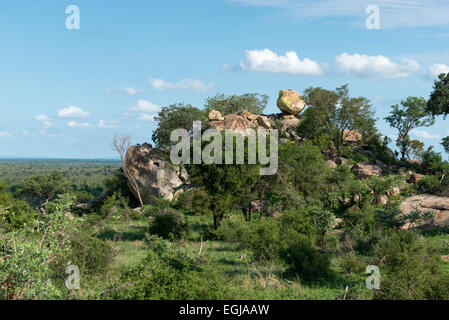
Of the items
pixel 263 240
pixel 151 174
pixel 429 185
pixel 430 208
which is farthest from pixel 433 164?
pixel 263 240

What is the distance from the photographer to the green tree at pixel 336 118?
4162 centimetres

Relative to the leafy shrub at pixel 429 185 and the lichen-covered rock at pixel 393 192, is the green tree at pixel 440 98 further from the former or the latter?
the lichen-covered rock at pixel 393 192

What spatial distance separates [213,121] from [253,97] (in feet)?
57.4

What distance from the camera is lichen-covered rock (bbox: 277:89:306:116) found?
2003 inches

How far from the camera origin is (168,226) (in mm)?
23297

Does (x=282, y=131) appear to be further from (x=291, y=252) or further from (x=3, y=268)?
(x=3, y=268)

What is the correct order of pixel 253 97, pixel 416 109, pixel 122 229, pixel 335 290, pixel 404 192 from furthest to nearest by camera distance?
pixel 253 97
pixel 416 109
pixel 404 192
pixel 122 229
pixel 335 290

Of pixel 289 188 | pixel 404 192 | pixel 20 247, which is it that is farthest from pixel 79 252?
pixel 404 192

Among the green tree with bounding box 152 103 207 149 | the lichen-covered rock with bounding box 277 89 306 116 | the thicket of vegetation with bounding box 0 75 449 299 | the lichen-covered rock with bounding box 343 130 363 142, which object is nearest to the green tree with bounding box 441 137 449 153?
the thicket of vegetation with bounding box 0 75 449 299

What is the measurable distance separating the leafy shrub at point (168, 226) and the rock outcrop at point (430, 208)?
12.7m

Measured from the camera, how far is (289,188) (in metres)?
29.5

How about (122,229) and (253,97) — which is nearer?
(122,229)

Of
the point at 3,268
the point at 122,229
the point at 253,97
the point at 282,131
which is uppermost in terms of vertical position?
the point at 253,97

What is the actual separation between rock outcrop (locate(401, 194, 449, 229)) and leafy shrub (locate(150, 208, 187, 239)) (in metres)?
12.7
